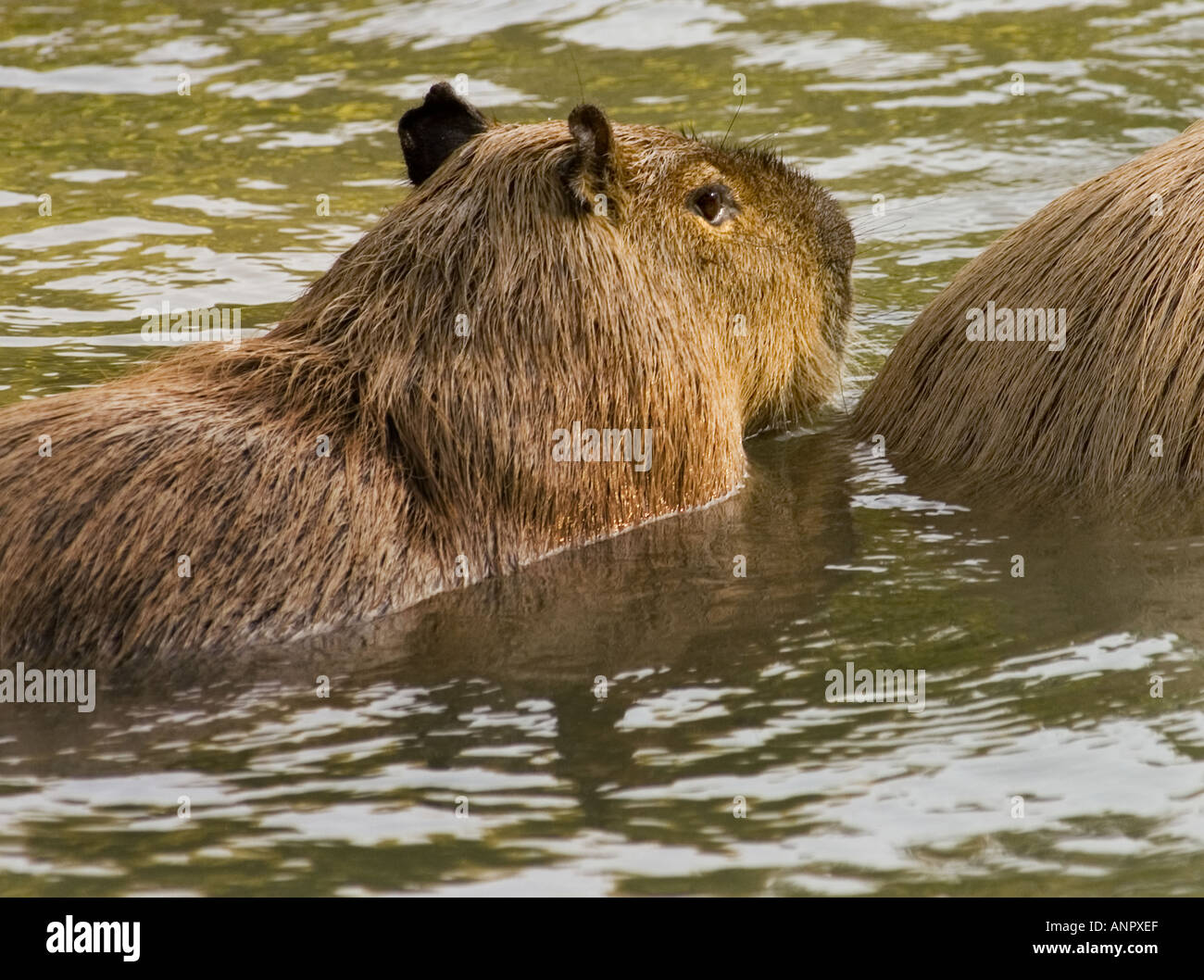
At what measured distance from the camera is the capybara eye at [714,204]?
6.25 m

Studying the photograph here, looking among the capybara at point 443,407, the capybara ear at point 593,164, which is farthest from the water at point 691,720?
the capybara ear at point 593,164

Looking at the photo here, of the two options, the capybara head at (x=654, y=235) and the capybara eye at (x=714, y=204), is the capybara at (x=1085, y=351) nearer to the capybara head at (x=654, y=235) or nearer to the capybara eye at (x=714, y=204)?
the capybara head at (x=654, y=235)

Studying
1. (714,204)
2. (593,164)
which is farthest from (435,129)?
(714,204)

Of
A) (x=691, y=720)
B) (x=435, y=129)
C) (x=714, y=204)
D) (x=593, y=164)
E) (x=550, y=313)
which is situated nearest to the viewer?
(x=691, y=720)

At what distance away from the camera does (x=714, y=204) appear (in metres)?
6.33

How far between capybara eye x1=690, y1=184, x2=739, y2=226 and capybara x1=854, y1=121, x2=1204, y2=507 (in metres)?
0.78

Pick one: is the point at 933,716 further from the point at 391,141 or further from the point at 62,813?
the point at 391,141

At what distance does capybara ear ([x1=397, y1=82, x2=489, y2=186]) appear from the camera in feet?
20.1

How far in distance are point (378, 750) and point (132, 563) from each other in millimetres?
877

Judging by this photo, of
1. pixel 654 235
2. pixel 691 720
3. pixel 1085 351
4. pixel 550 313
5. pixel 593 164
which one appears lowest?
pixel 691 720

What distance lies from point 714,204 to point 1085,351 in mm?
1268

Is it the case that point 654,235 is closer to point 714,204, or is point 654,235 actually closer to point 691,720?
point 714,204

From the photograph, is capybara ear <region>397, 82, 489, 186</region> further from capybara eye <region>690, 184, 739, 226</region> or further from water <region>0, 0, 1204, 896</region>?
water <region>0, 0, 1204, 896</region>

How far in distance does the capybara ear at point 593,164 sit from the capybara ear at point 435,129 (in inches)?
19.5
